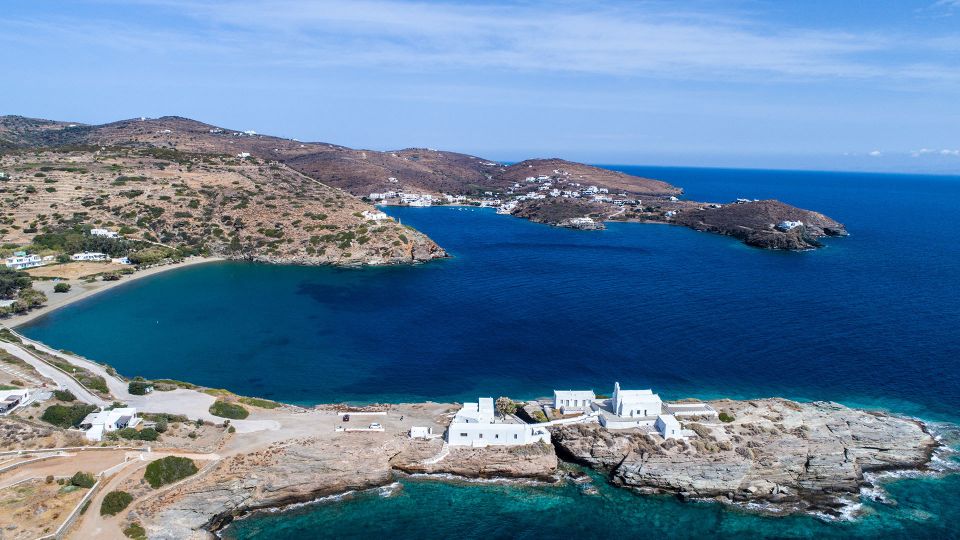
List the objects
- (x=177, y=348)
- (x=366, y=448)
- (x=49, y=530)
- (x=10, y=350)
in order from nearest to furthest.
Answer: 1. (x=49, y=530)
2. (x=366, y=448)
3. (x=10, y=350)
4. (x=177, y=348)

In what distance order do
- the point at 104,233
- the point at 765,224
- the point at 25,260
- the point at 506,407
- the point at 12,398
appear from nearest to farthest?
1. the point at 12,398
2. the point at 506,407
3. the point at 25,260
4. the point at 104,233
5. the point at 765,224

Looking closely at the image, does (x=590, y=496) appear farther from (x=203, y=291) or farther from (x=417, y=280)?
(x=203, y=291)

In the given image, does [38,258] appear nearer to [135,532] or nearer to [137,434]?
[137,434]

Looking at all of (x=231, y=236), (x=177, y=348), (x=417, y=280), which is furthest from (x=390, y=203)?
(x=177, y=348)

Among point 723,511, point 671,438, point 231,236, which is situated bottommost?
point 723,511

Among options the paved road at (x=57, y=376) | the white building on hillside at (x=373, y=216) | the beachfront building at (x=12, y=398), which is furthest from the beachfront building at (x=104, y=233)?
the beachfront building at (x=12, y=398)

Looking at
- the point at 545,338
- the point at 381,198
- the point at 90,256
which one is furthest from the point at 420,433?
the point at 381,198

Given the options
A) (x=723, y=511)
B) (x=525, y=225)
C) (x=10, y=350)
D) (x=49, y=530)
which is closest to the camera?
(x=49, y=530)
